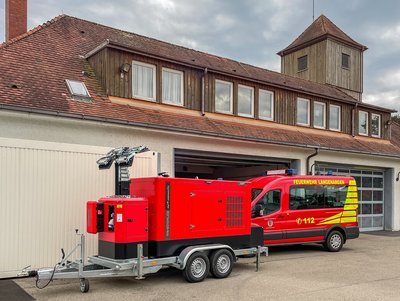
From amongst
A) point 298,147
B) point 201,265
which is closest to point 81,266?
point 201,265

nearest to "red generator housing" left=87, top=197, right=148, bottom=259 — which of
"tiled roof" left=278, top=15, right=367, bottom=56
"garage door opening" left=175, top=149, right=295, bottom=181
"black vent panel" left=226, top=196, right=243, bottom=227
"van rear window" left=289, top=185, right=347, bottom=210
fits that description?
"black vent panel" left=226, top=196, right=243, bottom=227

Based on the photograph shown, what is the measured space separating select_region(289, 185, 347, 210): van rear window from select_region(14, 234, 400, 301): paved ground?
1928 millimetres

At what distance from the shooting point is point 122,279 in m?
9.05

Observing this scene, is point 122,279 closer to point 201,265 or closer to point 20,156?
point 201,265

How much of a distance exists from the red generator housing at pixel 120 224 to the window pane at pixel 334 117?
12893 millimetres

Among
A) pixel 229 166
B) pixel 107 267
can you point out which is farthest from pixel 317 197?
pixel 107 267

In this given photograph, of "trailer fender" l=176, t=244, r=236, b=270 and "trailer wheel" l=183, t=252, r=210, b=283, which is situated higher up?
"trailer fender" l=176, t=244, r=236, b=270

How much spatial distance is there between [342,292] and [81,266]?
15.7ft

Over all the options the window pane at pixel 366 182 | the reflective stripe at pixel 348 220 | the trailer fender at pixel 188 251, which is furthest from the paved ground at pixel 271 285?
the window pane at pixel 366 182

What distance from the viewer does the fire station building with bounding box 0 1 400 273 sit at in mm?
9555

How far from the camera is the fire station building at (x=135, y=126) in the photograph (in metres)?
9.55

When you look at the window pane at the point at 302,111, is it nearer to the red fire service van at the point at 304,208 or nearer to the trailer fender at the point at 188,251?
the red fire service van at the point at 304,208

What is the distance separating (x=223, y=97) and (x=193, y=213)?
714 centimetres

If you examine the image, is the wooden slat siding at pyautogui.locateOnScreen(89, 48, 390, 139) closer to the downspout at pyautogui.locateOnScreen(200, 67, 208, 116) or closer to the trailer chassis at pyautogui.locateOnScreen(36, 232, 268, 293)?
the downspout at pyautogui.locateOnScreen(200, 67, 208, 116)
